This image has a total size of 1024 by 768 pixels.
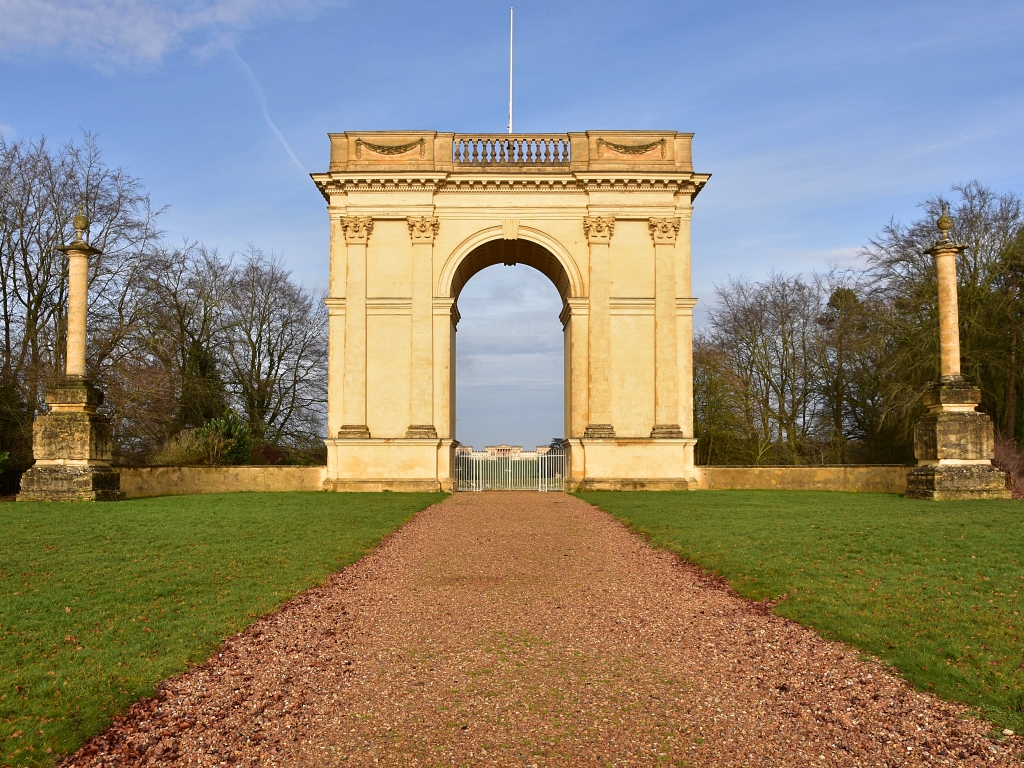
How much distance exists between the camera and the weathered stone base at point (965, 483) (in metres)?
18.0

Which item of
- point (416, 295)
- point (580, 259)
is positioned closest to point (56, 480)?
point (416, 295)

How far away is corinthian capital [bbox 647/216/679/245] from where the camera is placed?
24125 millimetres

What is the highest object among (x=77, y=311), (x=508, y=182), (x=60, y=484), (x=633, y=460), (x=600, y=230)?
(x=508, y=182)

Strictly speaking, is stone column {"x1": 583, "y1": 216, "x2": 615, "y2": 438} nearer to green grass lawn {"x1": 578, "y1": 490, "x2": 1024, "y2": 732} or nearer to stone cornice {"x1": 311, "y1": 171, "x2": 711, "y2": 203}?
stone cornice {"x1": 311, "y1": 171, "x2": 711, "y2": 203}

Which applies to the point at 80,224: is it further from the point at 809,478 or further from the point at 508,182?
the point at 809,478

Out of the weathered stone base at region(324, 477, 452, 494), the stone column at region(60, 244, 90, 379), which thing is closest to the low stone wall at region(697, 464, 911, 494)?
the weathered stone base at region(324, 477, 452, 494)

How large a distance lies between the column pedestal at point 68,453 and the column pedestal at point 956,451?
65.6 feet

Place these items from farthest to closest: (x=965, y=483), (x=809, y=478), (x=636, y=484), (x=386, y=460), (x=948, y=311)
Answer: (x=386, y=460) < (x=636, y=484) < (x=809, y=478) < (x=948, y=311) < (x=965, y=483)

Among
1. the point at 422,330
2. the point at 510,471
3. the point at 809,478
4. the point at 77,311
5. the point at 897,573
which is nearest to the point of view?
the point at 897,573

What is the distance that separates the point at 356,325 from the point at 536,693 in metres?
19.9

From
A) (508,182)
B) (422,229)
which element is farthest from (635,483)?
(422,229)

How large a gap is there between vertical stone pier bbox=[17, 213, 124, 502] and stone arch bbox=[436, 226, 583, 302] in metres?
10.0

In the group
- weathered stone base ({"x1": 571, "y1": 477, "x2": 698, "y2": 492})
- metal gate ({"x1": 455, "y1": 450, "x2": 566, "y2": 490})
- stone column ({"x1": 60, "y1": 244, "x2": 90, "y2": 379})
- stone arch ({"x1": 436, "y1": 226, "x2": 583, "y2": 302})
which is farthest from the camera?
metal gate ({"x1": 455, "y1": 450, "x2": 566, "y2": 490})

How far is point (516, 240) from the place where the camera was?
80.8ft
